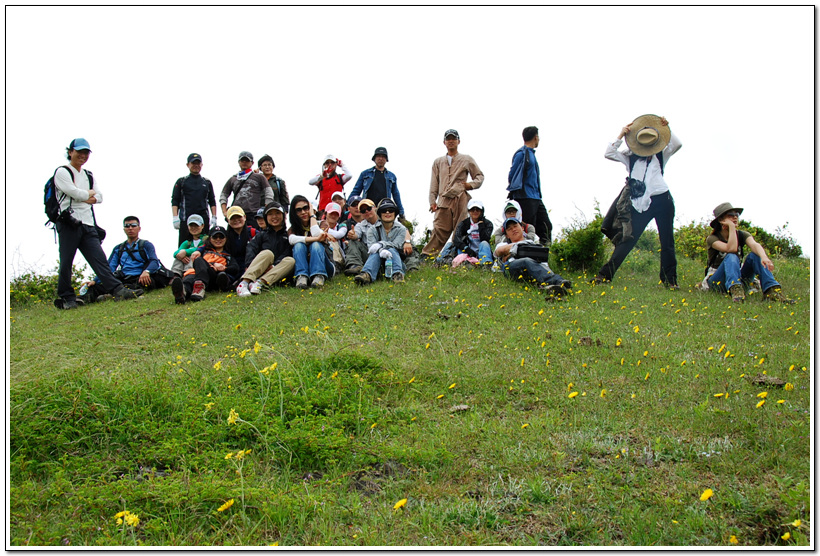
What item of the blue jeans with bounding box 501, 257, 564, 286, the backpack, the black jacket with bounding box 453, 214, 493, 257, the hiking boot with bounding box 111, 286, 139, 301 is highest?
the backpack

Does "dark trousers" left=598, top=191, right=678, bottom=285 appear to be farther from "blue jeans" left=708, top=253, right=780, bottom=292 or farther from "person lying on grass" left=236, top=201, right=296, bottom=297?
"person lying on grass" left=236, top=201, right=296, bottom=297

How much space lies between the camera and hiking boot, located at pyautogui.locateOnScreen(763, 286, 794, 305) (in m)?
7.69

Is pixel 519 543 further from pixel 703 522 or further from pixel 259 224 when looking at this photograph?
pixel 259 224

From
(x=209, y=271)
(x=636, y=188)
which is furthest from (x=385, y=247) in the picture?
(x=636, y=188)

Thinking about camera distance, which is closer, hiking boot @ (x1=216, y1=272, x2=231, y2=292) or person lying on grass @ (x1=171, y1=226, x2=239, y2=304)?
person lying on grass @ (x1=171, y1=226, x2=239, y2=304)

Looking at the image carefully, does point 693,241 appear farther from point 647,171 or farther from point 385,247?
point 385,247

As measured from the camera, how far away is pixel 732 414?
4.05 meters

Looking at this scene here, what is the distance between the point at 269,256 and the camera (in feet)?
30.8

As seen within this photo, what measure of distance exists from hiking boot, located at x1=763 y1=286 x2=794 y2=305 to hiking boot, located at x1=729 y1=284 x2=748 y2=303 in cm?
26

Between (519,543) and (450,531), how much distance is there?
33 cm

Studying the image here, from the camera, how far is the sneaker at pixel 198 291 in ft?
29.0

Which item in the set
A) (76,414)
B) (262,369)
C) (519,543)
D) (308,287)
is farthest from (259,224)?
(519,543)

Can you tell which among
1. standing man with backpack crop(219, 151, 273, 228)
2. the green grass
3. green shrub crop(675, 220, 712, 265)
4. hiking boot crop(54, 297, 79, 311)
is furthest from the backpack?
green shrub crop(675, 220, 712, 265)

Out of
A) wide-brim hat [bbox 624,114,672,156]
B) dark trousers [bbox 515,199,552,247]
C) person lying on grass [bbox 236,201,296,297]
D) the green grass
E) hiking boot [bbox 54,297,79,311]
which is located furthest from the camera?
dark trousers [bbox 515,199,552,247]
